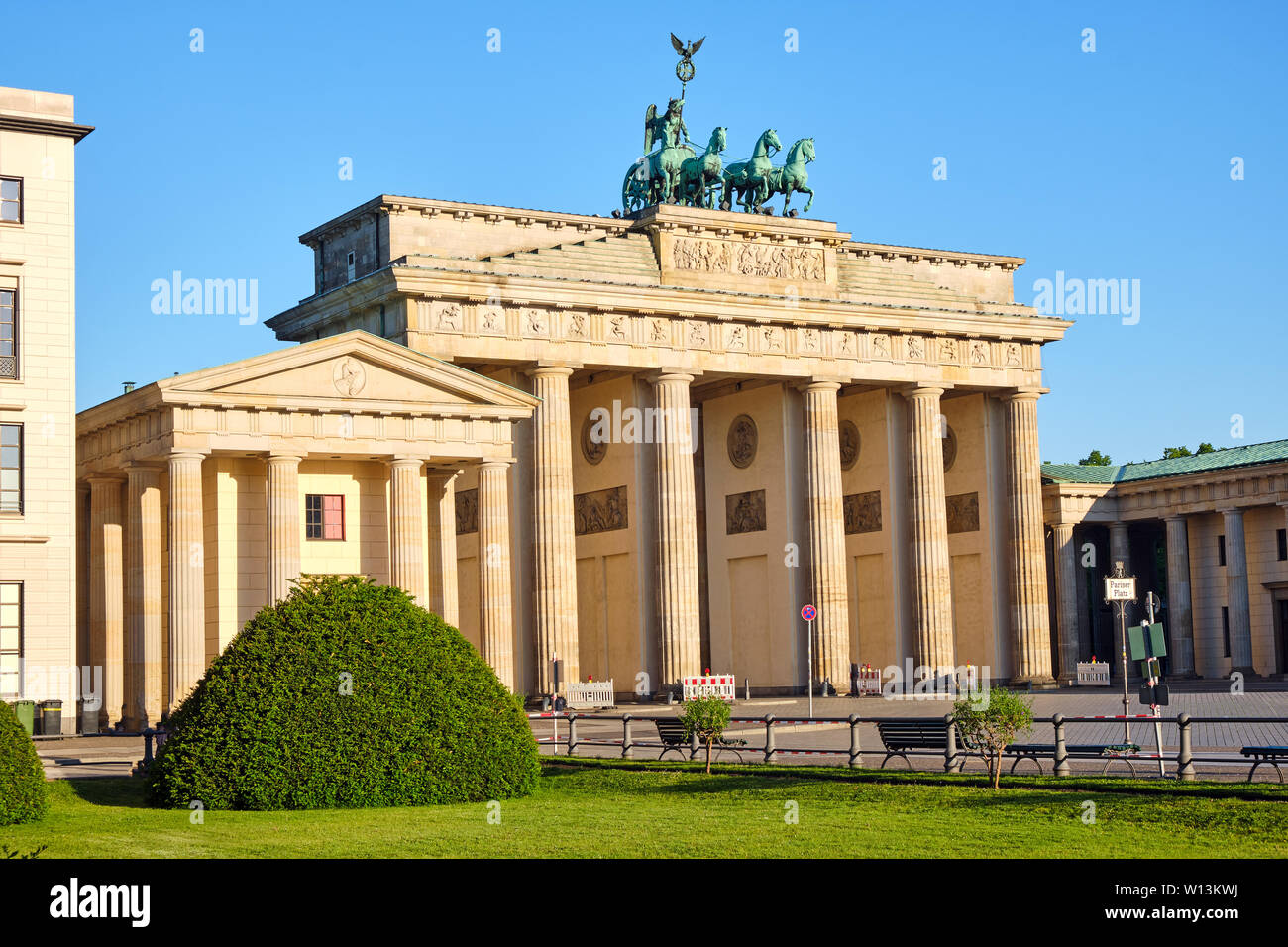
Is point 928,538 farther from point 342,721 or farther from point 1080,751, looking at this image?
point 342,721

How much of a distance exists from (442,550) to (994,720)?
79.1 feet

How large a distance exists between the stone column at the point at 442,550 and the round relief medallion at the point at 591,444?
20172 mm

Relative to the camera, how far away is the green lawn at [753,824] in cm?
1927

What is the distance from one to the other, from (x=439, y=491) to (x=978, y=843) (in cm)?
2972

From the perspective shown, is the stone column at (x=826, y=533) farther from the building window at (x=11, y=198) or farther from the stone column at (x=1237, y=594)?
the building window at (x=11, y=198)

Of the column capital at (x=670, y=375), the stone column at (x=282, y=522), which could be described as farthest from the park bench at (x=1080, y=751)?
the column capital at (x=670, y=375)

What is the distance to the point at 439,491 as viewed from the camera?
4744 cm

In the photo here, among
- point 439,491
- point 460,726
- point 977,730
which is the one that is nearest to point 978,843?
point 977,730

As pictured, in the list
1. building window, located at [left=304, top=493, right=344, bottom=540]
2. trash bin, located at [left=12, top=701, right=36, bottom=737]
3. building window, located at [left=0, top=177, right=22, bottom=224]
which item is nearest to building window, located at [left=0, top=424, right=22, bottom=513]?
building window, located at [left=0, top=177, right=22, bottom=224]

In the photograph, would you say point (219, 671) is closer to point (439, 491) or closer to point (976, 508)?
point (439, 491)

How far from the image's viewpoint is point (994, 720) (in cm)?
Answer: 2480

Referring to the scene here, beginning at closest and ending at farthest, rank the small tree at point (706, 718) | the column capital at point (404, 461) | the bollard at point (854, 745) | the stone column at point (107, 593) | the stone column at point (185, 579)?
the bollard at point (854, 745)
the small tree at point (706, 718)
the stone column at point (185, 579)
the column capital at point (404, 461)
the stone column at point (107, 593)

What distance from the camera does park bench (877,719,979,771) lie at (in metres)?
28.6

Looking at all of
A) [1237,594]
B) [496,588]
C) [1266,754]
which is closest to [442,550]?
[496,588]
